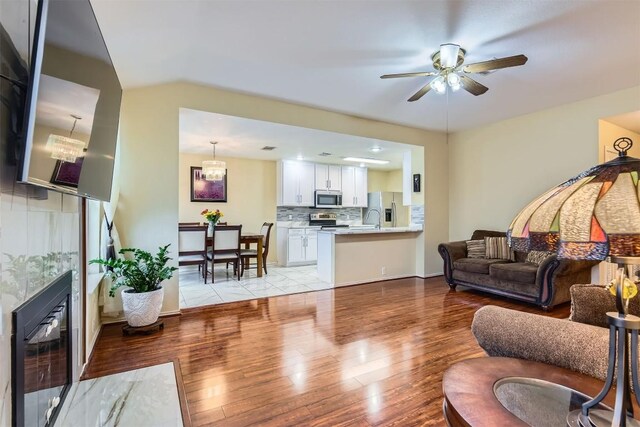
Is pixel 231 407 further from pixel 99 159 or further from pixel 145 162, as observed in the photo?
pixel 145 162

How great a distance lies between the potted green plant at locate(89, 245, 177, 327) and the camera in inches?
115

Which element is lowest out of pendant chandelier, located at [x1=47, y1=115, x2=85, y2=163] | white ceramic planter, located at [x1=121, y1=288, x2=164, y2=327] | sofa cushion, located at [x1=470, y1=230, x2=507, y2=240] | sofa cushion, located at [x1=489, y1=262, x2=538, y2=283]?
white ceramic planter, located at [x1=121, y1=288, x2=164, y2=327]

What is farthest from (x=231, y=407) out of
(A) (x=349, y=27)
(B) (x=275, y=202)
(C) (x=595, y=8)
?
(B) (x=275, y=202)

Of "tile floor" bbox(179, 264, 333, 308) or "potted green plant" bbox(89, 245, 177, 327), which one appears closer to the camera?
"potted green plant" bbox(89, 245, 177, 327)

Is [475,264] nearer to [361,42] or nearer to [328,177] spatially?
[361,42]

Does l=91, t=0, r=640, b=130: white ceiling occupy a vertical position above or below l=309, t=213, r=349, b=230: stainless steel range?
above

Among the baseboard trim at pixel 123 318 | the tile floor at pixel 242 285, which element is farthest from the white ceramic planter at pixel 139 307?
the tile floor at pixel 242 285

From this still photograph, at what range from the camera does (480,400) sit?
0.92 m

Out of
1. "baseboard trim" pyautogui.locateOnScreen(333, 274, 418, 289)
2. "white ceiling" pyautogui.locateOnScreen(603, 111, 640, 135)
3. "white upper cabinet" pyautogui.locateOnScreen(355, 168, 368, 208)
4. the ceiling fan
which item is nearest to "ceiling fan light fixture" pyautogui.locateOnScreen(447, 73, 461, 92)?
the ceiling fan

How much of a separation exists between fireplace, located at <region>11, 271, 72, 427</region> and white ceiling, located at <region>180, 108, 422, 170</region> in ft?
8.52

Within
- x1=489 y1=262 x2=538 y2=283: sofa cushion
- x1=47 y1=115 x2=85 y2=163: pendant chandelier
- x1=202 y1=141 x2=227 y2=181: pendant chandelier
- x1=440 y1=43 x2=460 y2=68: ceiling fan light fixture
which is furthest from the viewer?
x1=202 y1=141 x2=227 y2=181: pendant chandelier

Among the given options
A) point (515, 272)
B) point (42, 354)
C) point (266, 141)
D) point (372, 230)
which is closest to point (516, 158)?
point (515, 272)

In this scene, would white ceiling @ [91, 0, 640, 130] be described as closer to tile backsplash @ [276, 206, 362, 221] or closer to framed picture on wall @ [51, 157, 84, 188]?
framed picture on wall @ [51, 157, 84, 188]

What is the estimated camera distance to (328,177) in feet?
24.5
